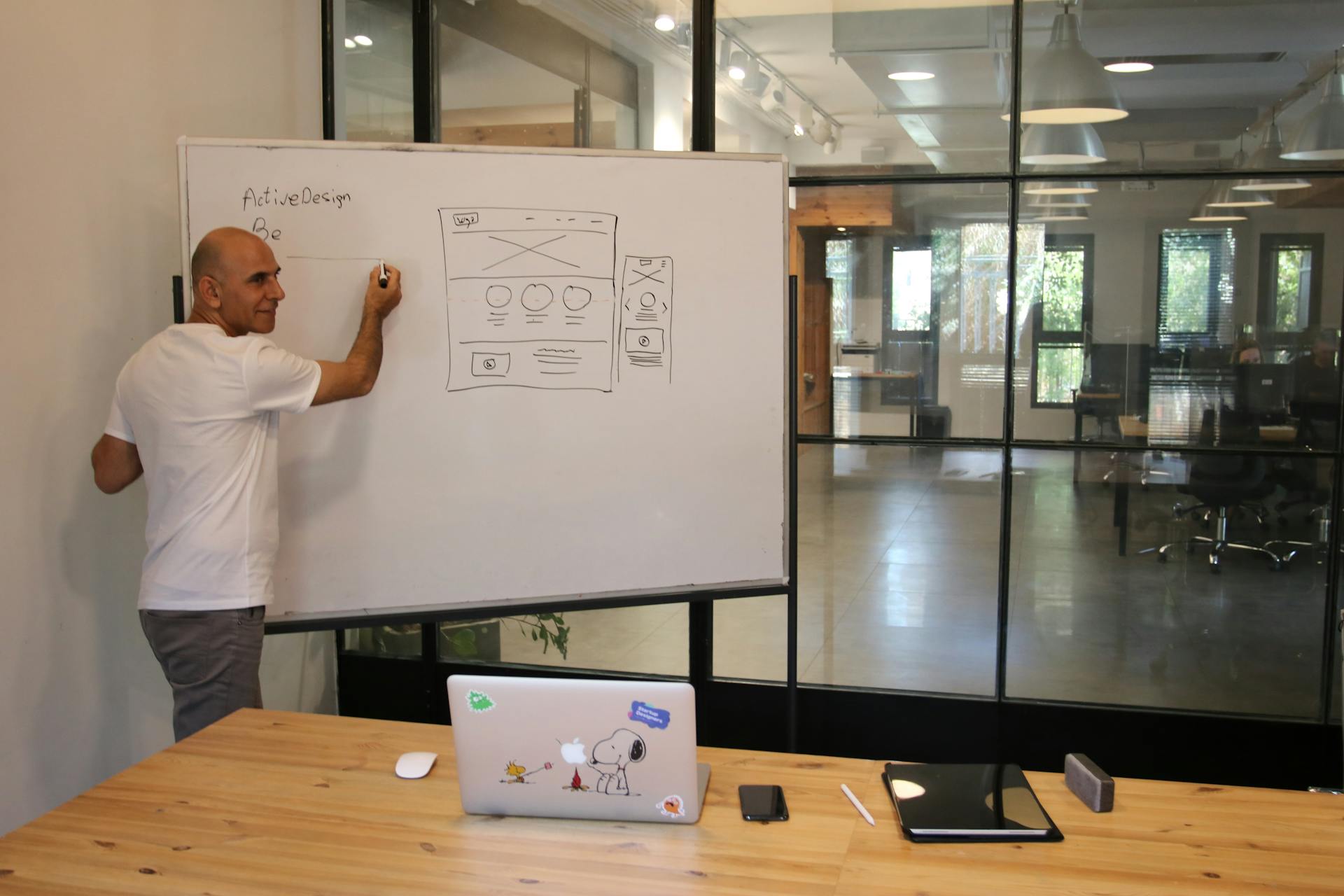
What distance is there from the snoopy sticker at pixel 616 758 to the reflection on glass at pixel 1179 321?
7.45 ft

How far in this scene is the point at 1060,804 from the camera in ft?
5.63

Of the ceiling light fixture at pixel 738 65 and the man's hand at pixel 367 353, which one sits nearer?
the man's hand at pixel 367 353

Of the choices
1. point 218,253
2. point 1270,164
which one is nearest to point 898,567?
point 1270,164

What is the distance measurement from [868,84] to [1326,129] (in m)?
1.35

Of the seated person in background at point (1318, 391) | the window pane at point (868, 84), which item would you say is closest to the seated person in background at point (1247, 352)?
the seated person in background at point (1318, 391)

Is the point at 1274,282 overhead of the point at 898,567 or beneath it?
overhead

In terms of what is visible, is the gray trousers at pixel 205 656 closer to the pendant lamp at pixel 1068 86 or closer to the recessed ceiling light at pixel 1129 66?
the pendant lamp at pixel 1068 86

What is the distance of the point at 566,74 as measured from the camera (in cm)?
369

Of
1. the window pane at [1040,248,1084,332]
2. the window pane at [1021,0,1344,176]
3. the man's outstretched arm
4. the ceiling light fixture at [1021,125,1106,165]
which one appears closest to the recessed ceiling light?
the window pane at [1021,0,1344,176]

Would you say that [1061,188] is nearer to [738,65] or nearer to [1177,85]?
[1177,85]

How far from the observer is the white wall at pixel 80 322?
2.68 metres

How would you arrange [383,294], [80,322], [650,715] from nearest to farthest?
1. [650,715]
2. [383,294]
3. [80,322]

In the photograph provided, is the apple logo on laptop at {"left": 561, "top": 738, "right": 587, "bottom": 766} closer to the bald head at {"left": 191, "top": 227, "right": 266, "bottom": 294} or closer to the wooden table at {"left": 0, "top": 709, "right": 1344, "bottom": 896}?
the wooden table at {"left": 0, "top": 709, "right": 1344, "bottom": 896}

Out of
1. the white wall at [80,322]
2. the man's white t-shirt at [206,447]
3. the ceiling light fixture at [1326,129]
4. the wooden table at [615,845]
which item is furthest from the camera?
the ceiling light fixture at [1326,129]
